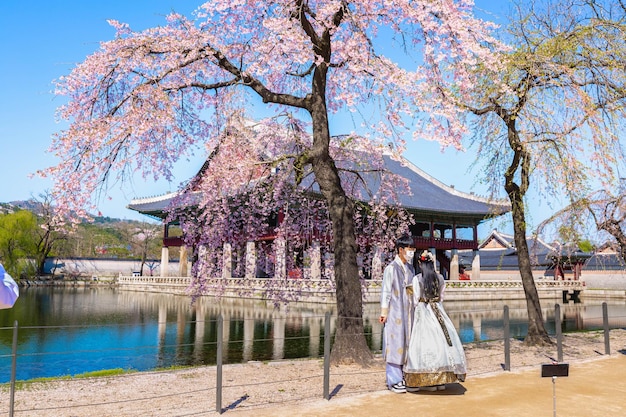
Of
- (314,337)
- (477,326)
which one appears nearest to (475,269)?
(477,326)

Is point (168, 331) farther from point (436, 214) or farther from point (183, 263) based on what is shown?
point (183, 263)

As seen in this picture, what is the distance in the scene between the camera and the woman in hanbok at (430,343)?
19.1ft

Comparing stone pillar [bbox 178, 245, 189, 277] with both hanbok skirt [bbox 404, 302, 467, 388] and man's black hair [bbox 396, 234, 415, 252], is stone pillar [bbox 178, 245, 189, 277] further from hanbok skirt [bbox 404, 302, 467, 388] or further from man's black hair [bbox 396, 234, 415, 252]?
hanbok skirt [bbox 404, 302, 467, 388]

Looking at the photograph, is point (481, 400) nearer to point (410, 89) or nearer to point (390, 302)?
point (390, 302)

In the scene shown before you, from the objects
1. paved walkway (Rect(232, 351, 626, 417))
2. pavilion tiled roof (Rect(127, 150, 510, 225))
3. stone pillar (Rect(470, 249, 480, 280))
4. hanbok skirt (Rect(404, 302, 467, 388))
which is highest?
pavilion tiled roof (Rect(127, 150, 510, 225))

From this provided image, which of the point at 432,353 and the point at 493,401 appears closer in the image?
the point at 493,401

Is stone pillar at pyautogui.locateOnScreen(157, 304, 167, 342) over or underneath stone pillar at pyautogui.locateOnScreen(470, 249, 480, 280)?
underneath

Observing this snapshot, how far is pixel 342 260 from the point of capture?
8.41m

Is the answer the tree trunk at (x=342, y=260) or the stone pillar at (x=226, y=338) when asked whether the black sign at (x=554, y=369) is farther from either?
the stone pillar at (x=226, y=338)

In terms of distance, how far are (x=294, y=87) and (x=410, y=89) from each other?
365 centimetres

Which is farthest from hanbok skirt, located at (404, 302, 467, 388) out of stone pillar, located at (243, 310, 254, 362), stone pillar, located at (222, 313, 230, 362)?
stone pillar, located at (222, 313, 230, 362)

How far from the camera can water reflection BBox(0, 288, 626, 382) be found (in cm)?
1247

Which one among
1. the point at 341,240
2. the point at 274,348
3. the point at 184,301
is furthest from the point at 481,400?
the point at 184,301

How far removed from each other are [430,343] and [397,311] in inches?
20.8
